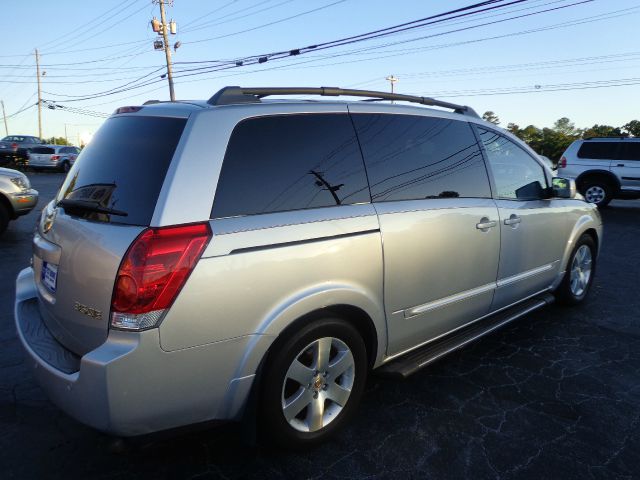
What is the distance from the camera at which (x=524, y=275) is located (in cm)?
366

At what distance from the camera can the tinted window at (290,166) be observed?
6.86 ft

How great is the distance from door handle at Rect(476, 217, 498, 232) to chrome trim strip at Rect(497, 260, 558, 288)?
468mm

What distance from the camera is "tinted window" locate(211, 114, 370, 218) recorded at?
209 centimetres

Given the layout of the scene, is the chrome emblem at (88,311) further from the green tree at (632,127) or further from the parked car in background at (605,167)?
the green tree at (632,127)

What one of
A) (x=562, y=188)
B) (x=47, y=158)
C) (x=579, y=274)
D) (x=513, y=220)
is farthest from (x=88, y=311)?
(x=47, y=158)

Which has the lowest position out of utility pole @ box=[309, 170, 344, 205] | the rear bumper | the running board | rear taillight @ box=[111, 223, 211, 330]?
the running board

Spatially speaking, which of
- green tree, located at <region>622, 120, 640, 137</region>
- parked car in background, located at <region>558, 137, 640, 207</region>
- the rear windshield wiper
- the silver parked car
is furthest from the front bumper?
green tree, located at <region>622, 120, 640, 137</region>

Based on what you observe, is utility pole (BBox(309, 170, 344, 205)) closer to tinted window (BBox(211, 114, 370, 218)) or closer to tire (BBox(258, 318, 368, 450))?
tinted window (BBox(211, 114, 370, 218))

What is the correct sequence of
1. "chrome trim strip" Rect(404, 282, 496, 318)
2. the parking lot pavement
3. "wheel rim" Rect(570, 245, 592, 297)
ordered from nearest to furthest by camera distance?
1. the parking lot pavement
2. "chrome trim strip" Rect(404, 282, 496, 318)
3. "wheel rim" Rect(570, 245, 592, 297)

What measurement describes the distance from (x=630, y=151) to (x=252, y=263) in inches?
520

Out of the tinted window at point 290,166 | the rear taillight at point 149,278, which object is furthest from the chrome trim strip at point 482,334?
the rear taillight at point 149,278

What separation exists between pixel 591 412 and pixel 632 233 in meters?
7.60

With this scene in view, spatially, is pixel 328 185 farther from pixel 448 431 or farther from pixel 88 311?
pixel 448 431

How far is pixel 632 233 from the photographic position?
8867 mm
